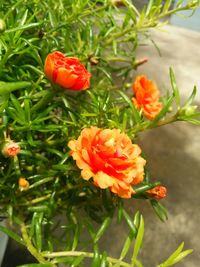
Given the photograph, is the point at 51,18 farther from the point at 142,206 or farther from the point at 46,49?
the point at 142,206

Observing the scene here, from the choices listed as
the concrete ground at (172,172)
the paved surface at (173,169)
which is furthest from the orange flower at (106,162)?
the paved surface at (173,169)

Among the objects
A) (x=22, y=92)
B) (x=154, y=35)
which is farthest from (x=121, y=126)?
(x=154, y=35)

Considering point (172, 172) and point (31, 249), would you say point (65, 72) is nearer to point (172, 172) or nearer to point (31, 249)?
point (31, 249)

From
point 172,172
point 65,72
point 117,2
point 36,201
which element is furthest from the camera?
point 172,172

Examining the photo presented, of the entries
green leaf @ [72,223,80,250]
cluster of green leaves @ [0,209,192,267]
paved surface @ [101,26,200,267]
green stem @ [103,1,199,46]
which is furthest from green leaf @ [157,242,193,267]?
paved surface @ [101,26,200,267]

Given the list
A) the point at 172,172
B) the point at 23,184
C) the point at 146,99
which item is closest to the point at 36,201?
the point at 23,184

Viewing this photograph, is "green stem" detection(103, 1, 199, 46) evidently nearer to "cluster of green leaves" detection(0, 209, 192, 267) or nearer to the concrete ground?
the concrete ground
